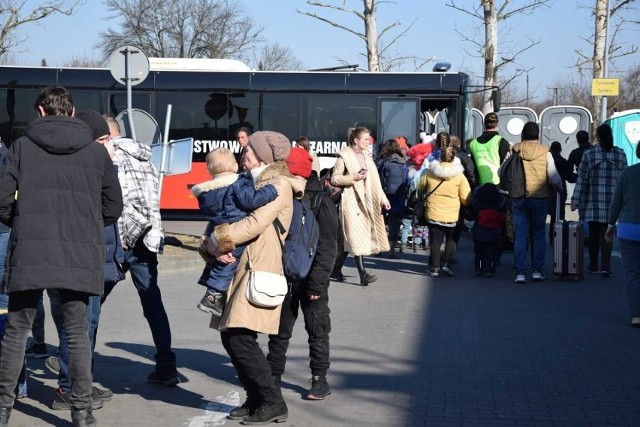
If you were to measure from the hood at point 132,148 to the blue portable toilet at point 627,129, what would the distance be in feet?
59.9

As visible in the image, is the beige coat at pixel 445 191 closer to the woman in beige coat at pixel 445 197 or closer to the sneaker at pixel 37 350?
the woman in beige coat at pixel 445 197

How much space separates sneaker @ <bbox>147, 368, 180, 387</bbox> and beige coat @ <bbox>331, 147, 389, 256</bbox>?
5.22 metres

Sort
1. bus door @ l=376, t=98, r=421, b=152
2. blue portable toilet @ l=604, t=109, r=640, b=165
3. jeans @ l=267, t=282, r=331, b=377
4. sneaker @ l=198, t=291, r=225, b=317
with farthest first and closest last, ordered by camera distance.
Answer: blue portable toilet @ l=604, t=109, r=640, b=165, bus door @ l=376, t=98, r=421, b=152, jeans @ l=267, t=282, r=331, b=377, sneaker @ l=198, t=291, r=225, b=317

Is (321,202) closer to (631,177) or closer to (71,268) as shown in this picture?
(71,268)

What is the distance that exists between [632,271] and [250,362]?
17.1 feet

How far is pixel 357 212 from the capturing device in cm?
1259

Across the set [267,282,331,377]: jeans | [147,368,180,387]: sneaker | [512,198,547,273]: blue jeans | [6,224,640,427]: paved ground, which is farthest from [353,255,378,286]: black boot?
[267,282,331,377]: jeans

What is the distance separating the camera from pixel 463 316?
10719 mm

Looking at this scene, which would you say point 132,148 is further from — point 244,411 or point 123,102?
point 123,102

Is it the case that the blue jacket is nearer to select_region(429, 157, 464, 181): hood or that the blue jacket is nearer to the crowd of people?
select_region(429, 157, 464, 181): hood

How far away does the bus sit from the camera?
22.2 metres

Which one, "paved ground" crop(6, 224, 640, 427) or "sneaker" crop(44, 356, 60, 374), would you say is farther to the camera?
"sneaker" crop(44, 356, 60, 374)

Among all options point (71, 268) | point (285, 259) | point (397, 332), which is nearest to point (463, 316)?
point (397, 332)

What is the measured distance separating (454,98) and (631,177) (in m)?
11.9
